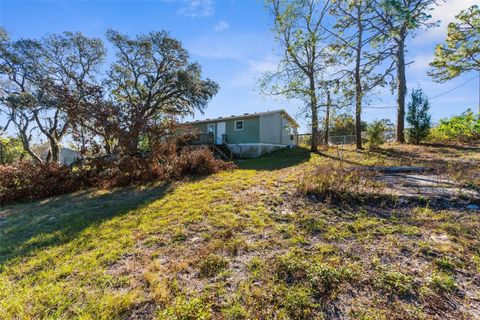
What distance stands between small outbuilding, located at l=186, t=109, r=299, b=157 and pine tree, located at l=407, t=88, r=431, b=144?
8000 millimetres

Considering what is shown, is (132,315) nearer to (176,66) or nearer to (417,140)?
(417,140)

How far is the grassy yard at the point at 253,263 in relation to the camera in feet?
7.08

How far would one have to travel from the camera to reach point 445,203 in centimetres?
411

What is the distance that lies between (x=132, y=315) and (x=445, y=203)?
5.29m

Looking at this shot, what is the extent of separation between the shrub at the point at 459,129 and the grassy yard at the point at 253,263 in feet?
34.2

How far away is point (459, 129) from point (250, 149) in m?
12.7

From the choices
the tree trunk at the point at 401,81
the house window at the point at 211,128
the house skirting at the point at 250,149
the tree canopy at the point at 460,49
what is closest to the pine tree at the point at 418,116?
the tree trunk at the point at 401,81

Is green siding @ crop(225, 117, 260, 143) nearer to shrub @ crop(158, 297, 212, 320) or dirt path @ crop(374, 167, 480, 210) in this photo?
dirt path @ crop(374, 167, 480, 210)

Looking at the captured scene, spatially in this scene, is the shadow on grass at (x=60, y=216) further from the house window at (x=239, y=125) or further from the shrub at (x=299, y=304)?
the house window at (x=239, y=125)

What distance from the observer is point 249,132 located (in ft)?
58.7

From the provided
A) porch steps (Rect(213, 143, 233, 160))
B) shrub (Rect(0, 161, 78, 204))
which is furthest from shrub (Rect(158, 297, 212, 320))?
porch steps (Rect(213, 143, 233, 160))

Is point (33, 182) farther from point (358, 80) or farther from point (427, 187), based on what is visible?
point (358, 80)

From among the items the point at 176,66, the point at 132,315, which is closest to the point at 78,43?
the point at 176,66

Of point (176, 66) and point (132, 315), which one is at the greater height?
point (176, 66)
